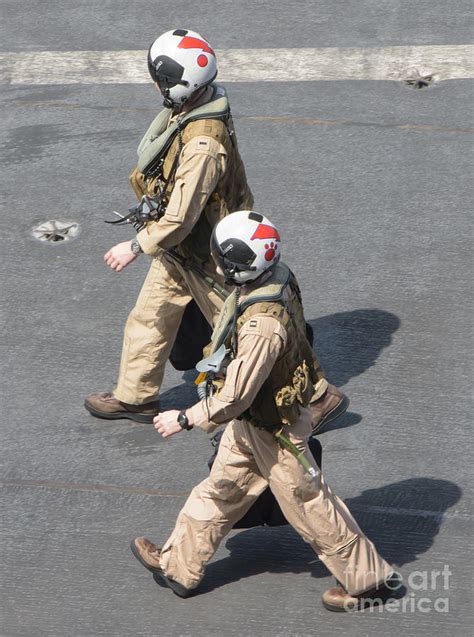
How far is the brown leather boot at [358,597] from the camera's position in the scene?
589 cm

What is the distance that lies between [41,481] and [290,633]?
5.48 feet

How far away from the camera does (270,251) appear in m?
5.50

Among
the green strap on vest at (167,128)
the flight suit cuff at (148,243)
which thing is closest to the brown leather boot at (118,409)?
the flight suit cuff at (148,243)

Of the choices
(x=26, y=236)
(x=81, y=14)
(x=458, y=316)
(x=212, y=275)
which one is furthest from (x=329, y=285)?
(x=81, y=14)

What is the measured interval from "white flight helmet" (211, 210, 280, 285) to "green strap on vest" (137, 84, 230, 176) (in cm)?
113

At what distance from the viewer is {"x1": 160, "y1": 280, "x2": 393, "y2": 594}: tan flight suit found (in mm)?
5410

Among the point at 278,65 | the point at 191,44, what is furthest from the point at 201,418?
the point at 278,65

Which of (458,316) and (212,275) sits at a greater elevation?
(212,275)

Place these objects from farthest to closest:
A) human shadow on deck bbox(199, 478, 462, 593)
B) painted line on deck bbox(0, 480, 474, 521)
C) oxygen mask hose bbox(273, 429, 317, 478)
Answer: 1. painted line on deck bbox(0, 480, 474, 521)
2. human shadow on deck bbox(199, 478, 462, 593)
3. oxygen mask hose bbox(273, 429, 317, 478)

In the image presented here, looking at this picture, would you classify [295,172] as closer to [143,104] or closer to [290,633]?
[143,104]

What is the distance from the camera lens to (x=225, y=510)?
233 inches

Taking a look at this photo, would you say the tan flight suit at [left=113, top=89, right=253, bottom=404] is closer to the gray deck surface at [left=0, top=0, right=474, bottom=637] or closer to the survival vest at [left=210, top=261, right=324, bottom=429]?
the gray deck surface at [left=0, top=0, right=474, bottom=637]

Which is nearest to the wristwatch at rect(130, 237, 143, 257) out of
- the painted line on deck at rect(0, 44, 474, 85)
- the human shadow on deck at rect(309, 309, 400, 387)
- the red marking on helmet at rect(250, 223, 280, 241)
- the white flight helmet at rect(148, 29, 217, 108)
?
the white flight helmet at rect(148, 29, 217, 108)

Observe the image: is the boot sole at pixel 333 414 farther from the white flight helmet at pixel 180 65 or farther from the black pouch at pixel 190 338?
the white flight helmet at pixel 180 65
